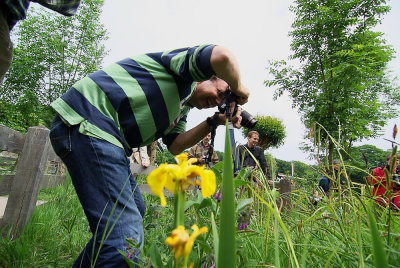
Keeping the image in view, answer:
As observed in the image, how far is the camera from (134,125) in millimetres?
1280

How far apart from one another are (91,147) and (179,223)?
93 centimetres

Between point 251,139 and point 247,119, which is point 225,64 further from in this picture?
point 251,139

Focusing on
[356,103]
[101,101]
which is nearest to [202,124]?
[101,101]

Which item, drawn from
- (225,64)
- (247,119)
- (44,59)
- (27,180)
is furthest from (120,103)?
(44,59)

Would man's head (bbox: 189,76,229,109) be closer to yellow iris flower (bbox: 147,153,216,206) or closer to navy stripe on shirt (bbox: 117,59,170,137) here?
navy stripe on shirt (bbox: 117,59,170,137)

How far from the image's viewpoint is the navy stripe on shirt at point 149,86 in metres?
1.29

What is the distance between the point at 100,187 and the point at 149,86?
543mm

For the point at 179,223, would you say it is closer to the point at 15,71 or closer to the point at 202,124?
the point at 202,124

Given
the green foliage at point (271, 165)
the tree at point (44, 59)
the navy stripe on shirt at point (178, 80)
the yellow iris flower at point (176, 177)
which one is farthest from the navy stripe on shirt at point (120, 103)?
the tree at point (44, 59)

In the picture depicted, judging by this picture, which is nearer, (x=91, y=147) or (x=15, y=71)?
(x=91, y=147)

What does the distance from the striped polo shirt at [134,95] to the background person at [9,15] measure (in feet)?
0.97

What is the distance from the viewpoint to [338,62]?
8.68 meters

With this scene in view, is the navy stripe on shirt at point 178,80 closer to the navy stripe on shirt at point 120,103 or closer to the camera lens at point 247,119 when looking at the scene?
the navy stripe on shirt at point 120,103

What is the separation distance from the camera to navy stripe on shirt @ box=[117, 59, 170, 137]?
129 cm
